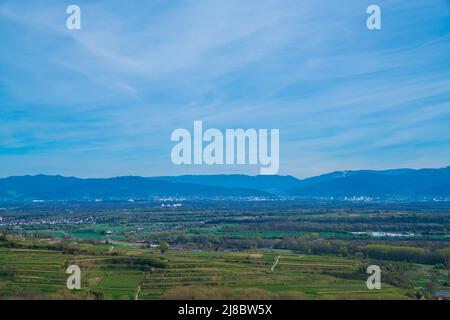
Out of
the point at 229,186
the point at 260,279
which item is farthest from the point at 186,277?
the point at 229,186

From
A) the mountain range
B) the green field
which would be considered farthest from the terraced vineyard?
the mountain range

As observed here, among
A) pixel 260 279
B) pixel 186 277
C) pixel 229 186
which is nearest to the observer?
pixel 260 279

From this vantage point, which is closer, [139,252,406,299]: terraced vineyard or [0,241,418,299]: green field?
[0,241,418,299]: green field

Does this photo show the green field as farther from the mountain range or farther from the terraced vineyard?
the mountain range

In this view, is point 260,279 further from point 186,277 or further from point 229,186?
point 229,186

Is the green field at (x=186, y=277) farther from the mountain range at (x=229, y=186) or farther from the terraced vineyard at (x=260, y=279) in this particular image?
the mountain range at (x=229, y=186)

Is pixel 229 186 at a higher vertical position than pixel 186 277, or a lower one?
higher

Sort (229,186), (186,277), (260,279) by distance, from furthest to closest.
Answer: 1. (229,186)
2. (186,277)
3. (260,279)
